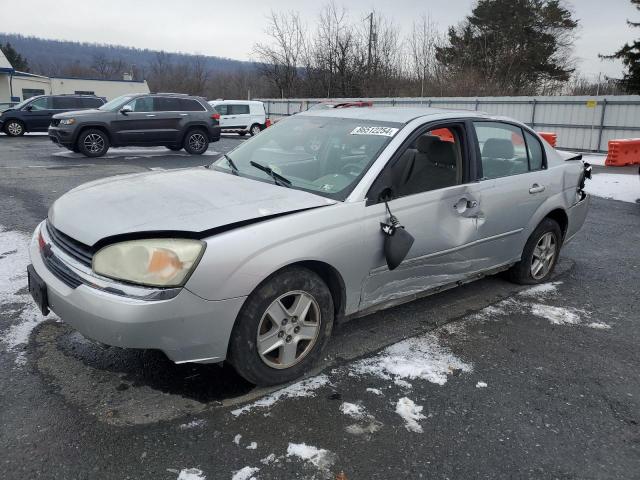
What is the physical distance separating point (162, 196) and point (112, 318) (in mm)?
888

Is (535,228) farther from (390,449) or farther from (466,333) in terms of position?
(390,449)

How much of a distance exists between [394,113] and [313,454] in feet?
8.23

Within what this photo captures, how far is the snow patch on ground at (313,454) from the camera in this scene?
93.2 inches

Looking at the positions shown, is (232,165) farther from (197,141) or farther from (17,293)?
(197,141)

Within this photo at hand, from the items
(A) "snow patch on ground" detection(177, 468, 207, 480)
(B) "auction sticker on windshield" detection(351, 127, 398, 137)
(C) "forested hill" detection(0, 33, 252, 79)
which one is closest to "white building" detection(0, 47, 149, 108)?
(B) "auction sticker on windshield" detection(351, 127, 398, 137)

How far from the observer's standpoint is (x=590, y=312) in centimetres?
432

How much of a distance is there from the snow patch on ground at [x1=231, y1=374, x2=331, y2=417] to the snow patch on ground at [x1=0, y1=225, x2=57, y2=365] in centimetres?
140

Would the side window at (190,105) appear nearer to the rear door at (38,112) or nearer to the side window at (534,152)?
the rear door at (38,112)

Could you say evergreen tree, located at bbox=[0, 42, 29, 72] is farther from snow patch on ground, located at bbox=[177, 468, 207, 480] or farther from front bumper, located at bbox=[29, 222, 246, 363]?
snow patch on ground, located at bbox=[177, 468, 207, 480]

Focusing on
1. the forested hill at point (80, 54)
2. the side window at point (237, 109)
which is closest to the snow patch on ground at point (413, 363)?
the side window at point (237, 109)

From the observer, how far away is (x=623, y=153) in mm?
15211

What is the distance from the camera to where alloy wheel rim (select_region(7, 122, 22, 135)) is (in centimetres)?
2000

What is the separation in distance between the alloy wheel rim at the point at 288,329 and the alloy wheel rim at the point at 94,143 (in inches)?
502

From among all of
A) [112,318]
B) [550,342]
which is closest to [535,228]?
[550,342]
